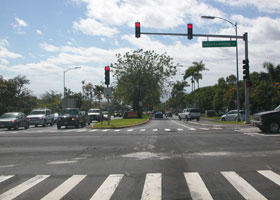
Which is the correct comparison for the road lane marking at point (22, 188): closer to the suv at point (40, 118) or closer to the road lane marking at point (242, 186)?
the road lane marking at point (242, 186)

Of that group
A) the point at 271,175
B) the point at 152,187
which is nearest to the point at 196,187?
the point at 152,187

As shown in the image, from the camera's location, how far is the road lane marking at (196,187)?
20.5 ft

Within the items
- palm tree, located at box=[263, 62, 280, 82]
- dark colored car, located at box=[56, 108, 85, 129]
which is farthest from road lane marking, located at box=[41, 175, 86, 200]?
palm tree, located at box=[263, 62, 280, 82]

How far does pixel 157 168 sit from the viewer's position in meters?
9.16

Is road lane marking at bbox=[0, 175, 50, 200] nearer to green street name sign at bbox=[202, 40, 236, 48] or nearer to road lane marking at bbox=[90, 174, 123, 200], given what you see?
road lane marking at bbox=[90, 174, 123, 200]

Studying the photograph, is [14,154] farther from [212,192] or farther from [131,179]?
[212,192]

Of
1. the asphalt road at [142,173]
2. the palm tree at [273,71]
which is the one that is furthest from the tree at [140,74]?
the asphalt road at [142,173]

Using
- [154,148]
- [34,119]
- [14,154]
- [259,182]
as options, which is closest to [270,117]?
[154,148]

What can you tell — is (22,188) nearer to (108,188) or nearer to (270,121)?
(108,188)

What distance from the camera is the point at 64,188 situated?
704cm

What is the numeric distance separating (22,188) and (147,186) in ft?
8.88

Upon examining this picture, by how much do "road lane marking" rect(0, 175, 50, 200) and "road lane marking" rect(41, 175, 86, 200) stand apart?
66cm

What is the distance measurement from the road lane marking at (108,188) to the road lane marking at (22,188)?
1.60 m

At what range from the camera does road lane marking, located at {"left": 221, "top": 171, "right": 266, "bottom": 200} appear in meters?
6.20
